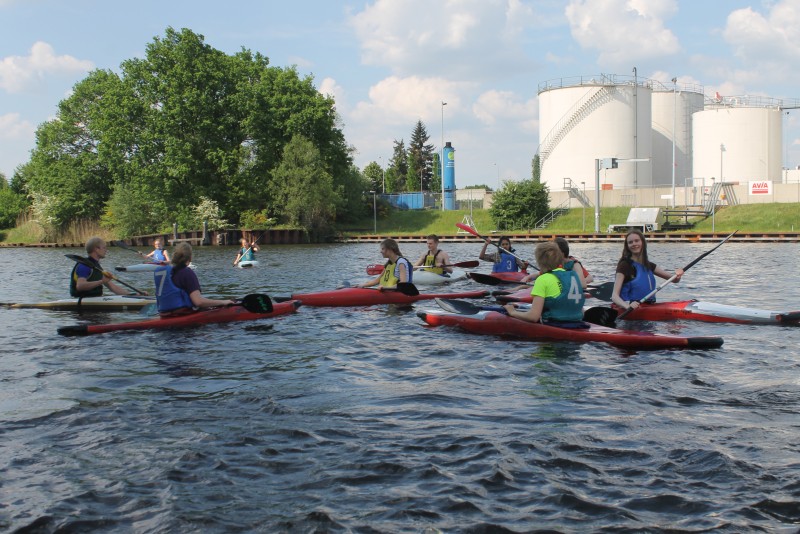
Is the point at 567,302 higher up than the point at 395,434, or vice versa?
the point at 567,302

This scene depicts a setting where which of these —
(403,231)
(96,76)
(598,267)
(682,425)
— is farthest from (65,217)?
(682,425)

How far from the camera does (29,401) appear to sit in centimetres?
800

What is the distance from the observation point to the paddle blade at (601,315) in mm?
11109

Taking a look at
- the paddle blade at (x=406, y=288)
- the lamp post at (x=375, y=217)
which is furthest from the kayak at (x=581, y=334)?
the lamp post at (x=375, y=217)

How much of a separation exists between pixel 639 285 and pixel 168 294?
7817mm

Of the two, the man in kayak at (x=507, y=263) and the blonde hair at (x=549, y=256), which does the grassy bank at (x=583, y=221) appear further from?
the blonde hair at (x=549, y=256)

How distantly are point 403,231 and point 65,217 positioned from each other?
29.2 meters

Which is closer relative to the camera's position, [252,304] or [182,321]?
[182,321]

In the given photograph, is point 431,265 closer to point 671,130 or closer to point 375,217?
point 375,217

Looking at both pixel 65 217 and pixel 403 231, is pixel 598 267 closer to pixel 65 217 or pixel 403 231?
pixel 403 231

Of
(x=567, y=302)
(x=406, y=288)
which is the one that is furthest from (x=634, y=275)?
(x=406, y=288)

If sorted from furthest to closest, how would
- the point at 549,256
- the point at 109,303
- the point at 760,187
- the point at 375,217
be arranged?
the point at 375,217 < the point at 760,187 < the point at 109,303 < the point at 549,256

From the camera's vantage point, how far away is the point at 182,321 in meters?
12.2

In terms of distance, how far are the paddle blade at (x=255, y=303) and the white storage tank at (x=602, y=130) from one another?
5572 cm
